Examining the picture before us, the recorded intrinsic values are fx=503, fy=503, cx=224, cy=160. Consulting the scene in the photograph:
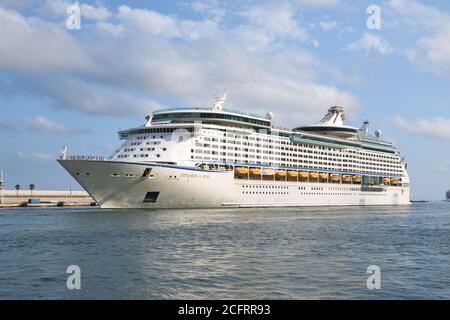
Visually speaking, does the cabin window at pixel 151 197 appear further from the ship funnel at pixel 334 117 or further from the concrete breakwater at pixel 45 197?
the concrete breakwater at pixel 45 197

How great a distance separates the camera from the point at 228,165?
7075cm

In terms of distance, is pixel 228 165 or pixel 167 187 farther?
pixel 228 165

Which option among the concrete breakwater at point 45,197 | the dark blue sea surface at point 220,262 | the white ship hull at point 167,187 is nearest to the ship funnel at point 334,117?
the white ship hull at point 167,187

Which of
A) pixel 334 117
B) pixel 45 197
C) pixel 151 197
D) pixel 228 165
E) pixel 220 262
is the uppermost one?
pixel 334 117

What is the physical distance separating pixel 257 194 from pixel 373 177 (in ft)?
135

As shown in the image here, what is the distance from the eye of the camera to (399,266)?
80.4 ft

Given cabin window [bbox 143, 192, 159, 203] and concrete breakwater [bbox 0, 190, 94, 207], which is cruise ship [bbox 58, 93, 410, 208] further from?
concrete breakwater [bbox 0, 190, 94, 207]

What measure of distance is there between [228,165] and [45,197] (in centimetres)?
7999

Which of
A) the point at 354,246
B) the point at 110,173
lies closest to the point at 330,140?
the point at 110,173

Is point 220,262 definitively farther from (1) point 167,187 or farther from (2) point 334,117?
(2) point 334,117

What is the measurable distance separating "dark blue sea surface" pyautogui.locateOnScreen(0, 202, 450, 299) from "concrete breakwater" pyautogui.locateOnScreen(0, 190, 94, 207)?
8924 centimetres

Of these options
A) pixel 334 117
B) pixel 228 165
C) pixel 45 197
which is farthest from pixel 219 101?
pixel 45 197

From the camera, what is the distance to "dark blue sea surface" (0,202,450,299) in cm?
1884
